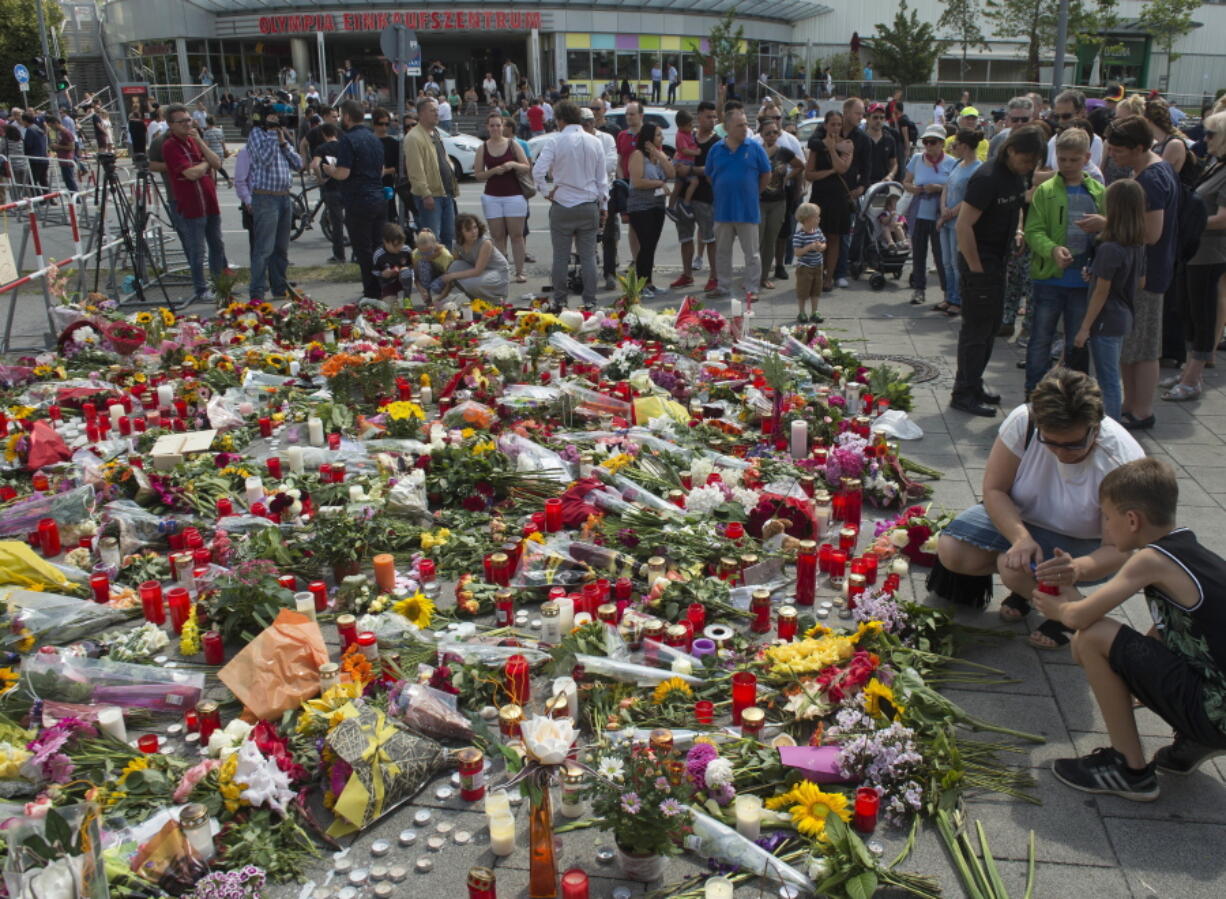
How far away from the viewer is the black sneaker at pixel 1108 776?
125 inches

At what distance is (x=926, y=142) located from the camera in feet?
30.8

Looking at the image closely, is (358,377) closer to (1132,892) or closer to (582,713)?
(582,713)

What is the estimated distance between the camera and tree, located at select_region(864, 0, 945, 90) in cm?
3884

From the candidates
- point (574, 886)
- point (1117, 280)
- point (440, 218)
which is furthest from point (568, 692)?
point (440, 218)

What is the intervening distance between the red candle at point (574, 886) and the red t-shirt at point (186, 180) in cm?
871

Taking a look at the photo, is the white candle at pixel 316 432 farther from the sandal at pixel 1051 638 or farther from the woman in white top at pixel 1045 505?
the sandal at pixel 1051 638

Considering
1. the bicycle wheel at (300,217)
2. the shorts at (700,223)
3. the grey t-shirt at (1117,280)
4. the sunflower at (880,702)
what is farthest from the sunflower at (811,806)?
the bicycle wheel at (300,217)

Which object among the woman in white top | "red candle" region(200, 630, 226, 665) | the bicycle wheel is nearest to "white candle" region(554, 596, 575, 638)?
"red candle" region(200, 630, 226, 665)

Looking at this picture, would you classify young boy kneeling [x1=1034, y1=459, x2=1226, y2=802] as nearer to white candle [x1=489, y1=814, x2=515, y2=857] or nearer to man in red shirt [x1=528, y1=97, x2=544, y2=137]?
white candle [x1=489, y1=814, x2=515, y2=857]

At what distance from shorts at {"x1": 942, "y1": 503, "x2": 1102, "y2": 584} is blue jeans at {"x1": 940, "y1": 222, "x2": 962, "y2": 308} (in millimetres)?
5472

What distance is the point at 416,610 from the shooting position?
4203 millimetres

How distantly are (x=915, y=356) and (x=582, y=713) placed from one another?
5.45 metres

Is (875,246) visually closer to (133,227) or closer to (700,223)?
(700,223)

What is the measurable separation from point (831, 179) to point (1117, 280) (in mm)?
4294
